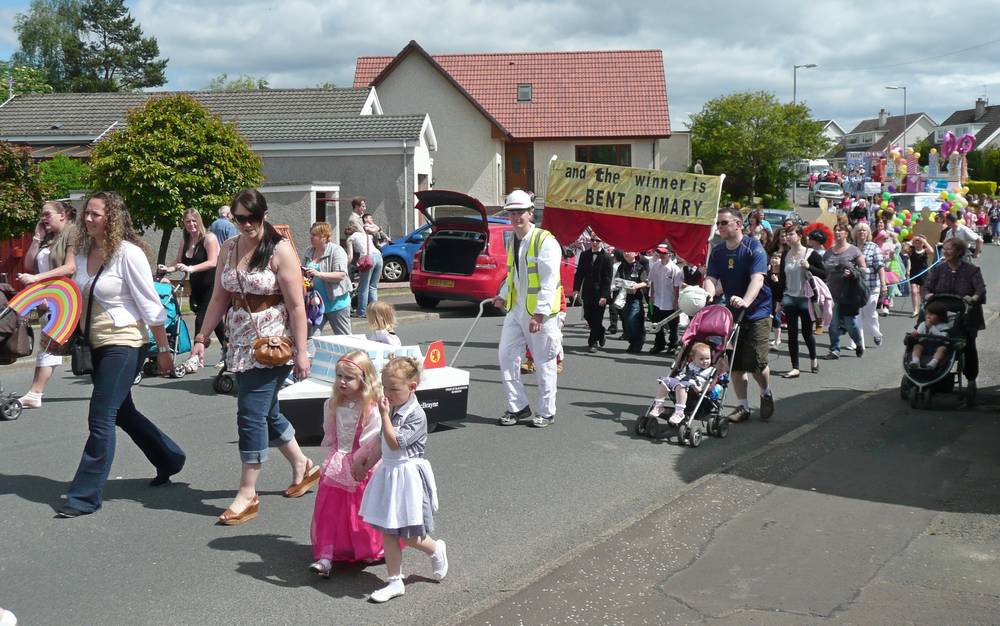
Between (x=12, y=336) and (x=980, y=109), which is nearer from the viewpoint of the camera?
(x=12, y=336)

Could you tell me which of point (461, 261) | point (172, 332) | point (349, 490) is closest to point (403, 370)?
point (349, 490)

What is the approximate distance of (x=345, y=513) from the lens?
547 cm

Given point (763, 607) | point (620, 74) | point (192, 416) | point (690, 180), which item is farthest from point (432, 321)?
point (620, 74)

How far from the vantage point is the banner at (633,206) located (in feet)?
39.7

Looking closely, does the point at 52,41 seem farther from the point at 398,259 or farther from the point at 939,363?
the point at 939,363

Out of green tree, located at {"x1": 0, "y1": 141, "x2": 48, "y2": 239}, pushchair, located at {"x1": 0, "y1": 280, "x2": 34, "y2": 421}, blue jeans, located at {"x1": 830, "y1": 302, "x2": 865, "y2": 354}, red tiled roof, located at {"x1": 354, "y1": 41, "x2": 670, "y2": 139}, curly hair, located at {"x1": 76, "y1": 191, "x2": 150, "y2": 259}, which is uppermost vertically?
red tiled roof, located at {"x1": 354, "y1": 41, "x2": 670, "y2": 139}

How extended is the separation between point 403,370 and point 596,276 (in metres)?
9.51

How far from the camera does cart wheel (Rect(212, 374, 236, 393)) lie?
1065 centimetres

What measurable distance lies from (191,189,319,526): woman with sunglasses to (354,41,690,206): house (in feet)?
126

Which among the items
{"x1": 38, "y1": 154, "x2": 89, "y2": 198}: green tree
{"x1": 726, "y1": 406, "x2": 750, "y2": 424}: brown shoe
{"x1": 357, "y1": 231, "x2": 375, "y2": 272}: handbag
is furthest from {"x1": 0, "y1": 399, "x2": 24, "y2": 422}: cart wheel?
{"x1": 38, "y1": 154, "x2": 89, "y2": 198}: green tree

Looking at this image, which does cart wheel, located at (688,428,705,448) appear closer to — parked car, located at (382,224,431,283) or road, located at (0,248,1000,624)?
road, located at (0,248,1000,624)

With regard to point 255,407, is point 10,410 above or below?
below

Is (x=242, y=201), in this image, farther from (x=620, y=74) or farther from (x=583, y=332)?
(x=620, y=74)

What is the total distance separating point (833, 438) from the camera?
9.02 metres
